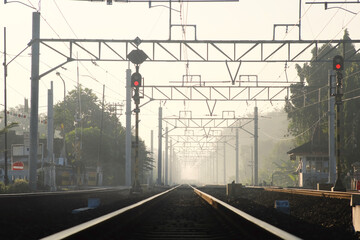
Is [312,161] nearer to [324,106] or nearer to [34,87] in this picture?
[324,106]

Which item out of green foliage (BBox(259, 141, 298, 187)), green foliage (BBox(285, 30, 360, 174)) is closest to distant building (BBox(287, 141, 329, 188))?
green foliage (BBox(285, 30, 360, 174))

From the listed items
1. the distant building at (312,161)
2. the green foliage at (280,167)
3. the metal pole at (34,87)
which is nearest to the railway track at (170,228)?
the metal pole at (34,87)

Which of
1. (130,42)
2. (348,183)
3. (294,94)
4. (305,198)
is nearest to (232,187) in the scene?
(305,198)

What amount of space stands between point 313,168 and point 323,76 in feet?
63.6

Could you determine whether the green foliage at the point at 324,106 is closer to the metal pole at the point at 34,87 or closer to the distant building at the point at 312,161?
the distant building at the point at 312,161

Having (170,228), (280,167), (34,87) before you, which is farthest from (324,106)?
(170,228)

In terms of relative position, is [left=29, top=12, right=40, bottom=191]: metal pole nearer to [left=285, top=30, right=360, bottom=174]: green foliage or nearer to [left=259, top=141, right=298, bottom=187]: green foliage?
[left=285, top=30, right=360, bottom=174]: green foliage

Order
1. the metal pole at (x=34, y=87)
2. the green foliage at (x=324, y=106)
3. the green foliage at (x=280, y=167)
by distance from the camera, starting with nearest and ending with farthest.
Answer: the metal pole at (x=34, y=87), the green foliage at (x=324, y=106), the green foliage at (x=280, y=167)

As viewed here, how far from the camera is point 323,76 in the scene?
239 ft

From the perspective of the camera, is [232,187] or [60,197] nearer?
[60,197]

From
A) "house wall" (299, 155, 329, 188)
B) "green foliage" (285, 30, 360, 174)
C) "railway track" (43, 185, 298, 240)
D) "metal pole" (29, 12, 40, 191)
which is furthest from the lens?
"house wall" (299, 155, 329, 188)

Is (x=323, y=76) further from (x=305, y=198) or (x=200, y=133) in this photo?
(x=305, y=198)

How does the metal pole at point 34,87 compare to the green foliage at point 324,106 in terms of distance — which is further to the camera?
the green foliage at point 324,106

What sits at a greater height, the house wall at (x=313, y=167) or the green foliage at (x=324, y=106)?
the green foliage at (x=324, y=106)
